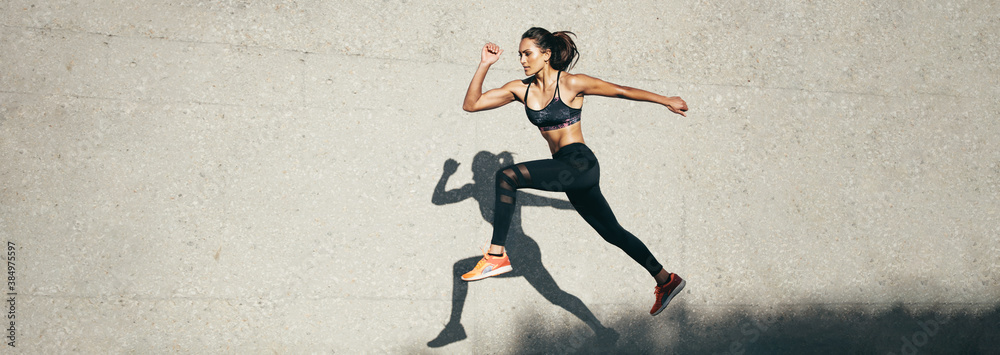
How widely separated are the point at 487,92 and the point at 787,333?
3.31 m

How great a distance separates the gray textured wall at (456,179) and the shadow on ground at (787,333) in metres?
0.02

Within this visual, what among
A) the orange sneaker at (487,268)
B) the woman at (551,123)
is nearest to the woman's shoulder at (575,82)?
the woman at (551,123)

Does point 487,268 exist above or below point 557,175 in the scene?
below

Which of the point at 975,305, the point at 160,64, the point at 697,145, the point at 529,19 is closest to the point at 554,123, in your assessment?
the point at 529,19

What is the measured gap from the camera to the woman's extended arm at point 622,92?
338cm

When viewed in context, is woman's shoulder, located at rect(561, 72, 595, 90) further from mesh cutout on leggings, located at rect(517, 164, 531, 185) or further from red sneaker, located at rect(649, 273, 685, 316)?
red sneaker, located at rect(649, 273, 685, 316)

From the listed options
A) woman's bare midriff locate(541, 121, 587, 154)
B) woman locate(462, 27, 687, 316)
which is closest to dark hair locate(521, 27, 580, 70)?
woman locate(462, 27, 687, 316)

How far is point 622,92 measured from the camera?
135 inches

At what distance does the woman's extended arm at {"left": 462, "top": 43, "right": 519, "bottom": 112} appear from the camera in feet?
10.6

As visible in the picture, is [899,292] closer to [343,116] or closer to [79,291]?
[343,116]

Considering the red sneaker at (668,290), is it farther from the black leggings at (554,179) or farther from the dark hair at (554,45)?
the dark hair at (554,45)

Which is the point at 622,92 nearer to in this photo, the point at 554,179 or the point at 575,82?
the point at 575,82

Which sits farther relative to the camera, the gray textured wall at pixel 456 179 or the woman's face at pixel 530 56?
the gray textured wall at pixel 456 179

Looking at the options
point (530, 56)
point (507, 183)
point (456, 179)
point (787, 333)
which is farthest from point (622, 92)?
point (787, 333)
